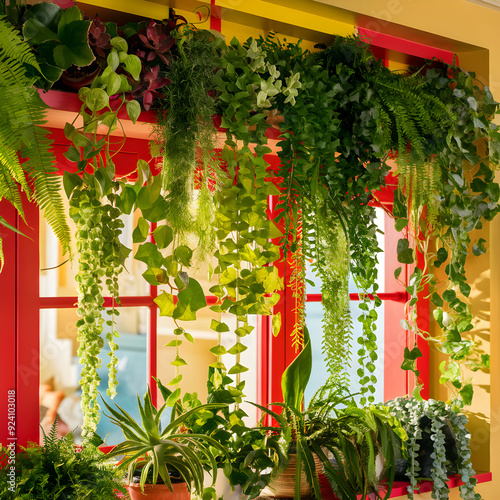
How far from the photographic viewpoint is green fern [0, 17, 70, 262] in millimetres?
1009

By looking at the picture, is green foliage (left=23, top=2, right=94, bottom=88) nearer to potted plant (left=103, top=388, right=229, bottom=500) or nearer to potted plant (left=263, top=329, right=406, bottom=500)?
potted plant (left=103, top=388, right=229, bottom=500)

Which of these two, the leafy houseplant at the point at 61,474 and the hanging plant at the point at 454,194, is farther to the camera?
the hanging plant at the point at 454,194

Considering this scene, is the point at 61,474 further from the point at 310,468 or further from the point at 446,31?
the point at 446,31

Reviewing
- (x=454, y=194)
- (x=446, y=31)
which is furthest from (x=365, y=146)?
(x=446, y=31)

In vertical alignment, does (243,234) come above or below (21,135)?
below

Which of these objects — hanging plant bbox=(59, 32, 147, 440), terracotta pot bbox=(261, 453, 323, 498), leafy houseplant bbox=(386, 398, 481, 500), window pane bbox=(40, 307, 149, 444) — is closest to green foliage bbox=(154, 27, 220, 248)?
hanging plant bbox=(59, 32, 147, 440)

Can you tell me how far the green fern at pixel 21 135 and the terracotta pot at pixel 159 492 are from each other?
647 millimetres

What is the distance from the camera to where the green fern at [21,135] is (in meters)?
1.01

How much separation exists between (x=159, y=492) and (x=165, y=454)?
3.4 inches

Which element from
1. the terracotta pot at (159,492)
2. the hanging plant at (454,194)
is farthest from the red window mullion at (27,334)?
the hanging plant at (454,194)

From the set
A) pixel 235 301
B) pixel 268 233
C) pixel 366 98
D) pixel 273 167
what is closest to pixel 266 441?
pixel 235 301

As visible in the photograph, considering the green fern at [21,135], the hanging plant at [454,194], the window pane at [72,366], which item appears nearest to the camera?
the green fern at [21,135]

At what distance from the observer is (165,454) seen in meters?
1.41

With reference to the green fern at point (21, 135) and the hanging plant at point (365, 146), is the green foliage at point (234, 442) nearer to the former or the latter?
the hanging plant at point (365, 146)
